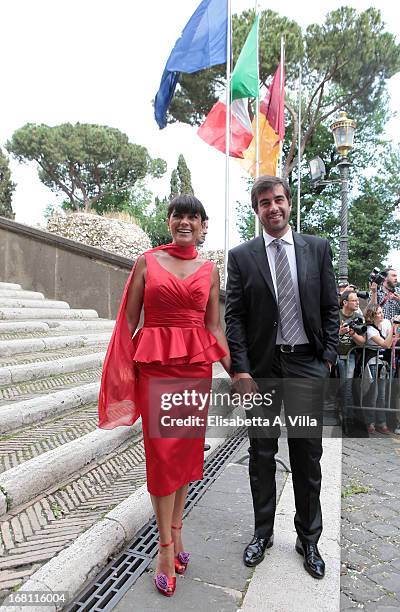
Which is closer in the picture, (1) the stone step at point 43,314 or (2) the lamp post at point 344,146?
(1) the stone step at point 43,314

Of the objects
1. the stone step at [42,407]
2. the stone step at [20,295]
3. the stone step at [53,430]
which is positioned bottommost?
the stone step at [53,430]

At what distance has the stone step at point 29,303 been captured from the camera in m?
6.87

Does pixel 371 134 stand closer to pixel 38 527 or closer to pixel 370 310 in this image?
pixel 370 310

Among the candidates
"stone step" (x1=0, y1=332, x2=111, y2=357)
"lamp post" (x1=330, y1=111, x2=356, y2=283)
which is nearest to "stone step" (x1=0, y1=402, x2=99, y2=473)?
"stone step" (x1=0, y1=332, x2=111, y2=357)

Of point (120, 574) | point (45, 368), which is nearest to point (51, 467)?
point (120, 574)

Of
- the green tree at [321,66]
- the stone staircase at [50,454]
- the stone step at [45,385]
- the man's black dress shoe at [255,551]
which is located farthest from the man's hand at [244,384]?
the green tree at [321,66]

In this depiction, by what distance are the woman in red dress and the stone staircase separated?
583mm

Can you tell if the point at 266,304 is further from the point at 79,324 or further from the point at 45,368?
the point at 79,324

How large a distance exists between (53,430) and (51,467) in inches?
26.9

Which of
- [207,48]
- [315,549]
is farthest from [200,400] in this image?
[207,48]

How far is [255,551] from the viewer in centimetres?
239

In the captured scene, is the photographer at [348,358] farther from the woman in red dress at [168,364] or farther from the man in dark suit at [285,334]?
the woman in red dress at [168,364]

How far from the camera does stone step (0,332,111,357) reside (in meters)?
5.01

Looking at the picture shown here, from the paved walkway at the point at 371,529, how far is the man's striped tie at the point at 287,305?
132 centimetres
